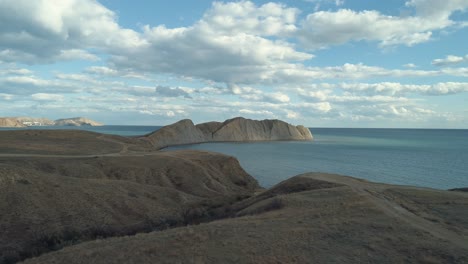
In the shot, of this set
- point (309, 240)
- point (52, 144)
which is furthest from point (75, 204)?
point (52, 144)

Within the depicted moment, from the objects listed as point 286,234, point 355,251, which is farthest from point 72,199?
point 355,251

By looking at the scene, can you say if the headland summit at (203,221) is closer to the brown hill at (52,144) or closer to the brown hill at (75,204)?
the brown hill at (75,204)

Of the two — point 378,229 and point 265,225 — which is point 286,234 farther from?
point 378,229

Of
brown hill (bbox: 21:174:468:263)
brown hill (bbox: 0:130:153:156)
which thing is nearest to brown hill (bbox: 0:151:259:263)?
brown hill (bbox: 21:174:468:263)

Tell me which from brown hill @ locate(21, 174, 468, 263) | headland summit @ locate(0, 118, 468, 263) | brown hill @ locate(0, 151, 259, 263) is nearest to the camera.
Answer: brown hill @ locate(21, 174, 468, 263)

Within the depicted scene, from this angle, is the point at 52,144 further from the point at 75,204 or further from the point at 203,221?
the point at 203,221

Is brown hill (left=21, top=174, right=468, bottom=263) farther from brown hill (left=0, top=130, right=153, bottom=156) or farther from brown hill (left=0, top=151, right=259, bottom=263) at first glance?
brown hill (left=0, top=130, right=153, bottom=156)
